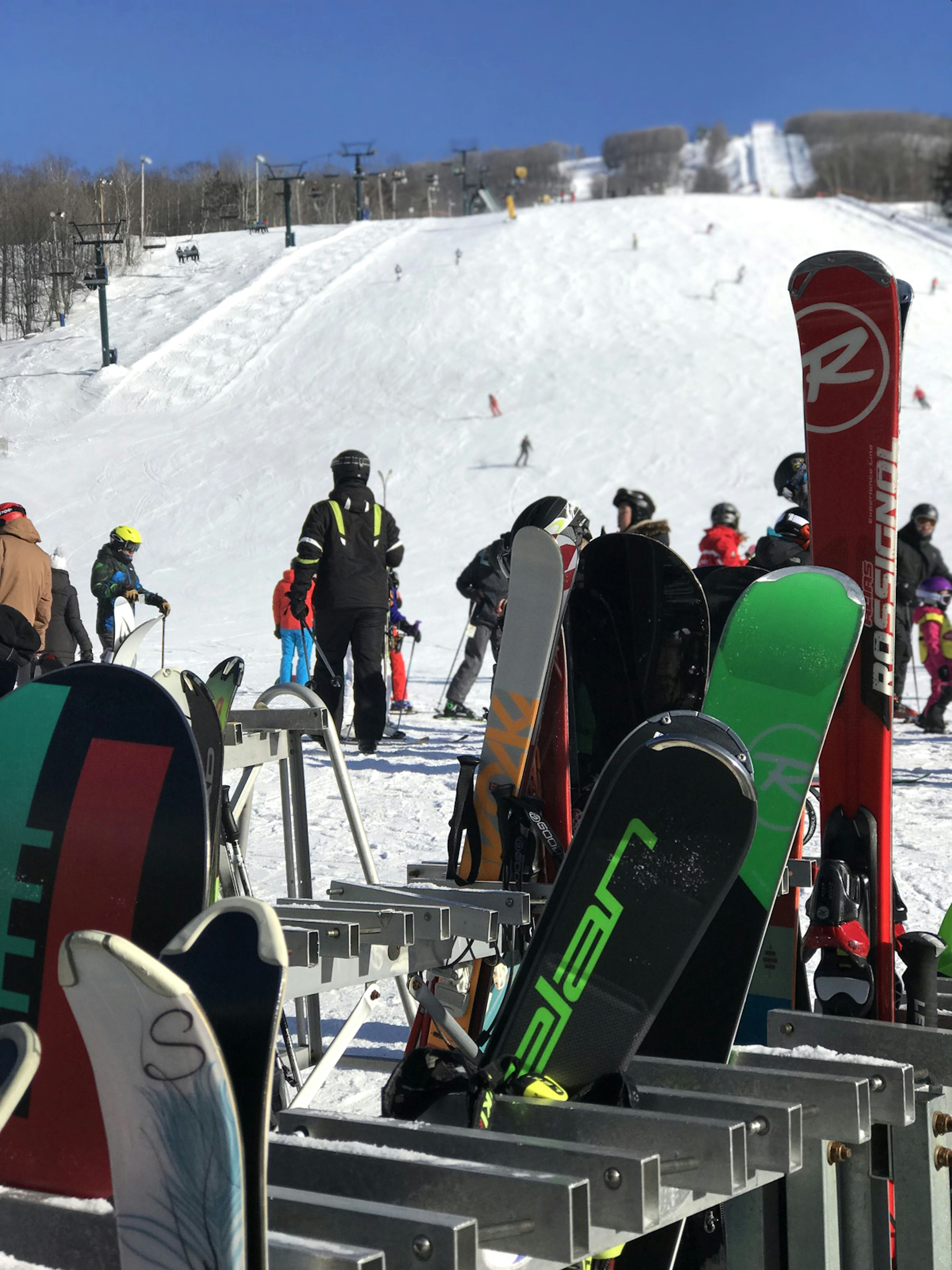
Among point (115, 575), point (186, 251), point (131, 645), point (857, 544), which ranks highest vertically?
point (186, 251)

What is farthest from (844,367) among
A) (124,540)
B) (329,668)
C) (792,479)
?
(124,540)

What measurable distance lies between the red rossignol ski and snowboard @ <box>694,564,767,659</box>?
1.64 ft

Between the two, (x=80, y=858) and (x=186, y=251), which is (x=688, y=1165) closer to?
(x=80, y=858)

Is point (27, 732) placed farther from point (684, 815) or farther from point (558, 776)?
point (558, 776)

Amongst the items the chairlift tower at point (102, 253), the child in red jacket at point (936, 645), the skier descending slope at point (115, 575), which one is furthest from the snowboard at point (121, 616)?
the chairlift tower at point (102, 253)

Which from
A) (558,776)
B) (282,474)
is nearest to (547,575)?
(558,776)

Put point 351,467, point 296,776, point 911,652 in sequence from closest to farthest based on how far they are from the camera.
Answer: point 296,776, point 351,467, point 911,652

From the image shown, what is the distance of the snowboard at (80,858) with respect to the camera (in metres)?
1.43

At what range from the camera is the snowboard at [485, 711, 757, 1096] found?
5.30 ft

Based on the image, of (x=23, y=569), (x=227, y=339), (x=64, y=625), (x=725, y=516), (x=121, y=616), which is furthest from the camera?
(x=227, y=339)

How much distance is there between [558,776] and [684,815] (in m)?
1.07

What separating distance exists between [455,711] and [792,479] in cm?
567

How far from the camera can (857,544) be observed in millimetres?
2506

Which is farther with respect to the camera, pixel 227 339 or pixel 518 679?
pixel 227 339
